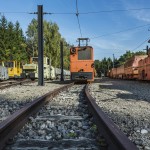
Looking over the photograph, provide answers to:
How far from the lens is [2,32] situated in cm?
8631

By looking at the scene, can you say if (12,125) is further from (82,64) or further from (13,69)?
(13,69)

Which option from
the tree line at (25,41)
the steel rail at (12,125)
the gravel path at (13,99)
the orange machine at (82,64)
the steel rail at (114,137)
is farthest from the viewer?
the tree line at (25,41)

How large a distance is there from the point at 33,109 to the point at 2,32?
81.4m

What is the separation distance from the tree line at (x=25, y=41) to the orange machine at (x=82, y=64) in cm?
5041

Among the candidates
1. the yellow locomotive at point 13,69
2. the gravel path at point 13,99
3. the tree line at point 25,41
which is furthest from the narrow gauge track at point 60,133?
the tree line at point 25,41

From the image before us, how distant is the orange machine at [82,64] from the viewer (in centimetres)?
2723

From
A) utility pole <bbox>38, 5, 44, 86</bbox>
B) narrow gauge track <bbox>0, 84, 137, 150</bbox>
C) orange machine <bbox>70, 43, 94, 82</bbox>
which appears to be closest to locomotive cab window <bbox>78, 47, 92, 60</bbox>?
orange machine <bbox>70, 43, 94, 82</bbox>

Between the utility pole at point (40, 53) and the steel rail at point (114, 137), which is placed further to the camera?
the utility pole at point (40, 53)

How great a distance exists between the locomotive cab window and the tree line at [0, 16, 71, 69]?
165 ft

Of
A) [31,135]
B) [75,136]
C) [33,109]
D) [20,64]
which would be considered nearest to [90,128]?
[75,136]

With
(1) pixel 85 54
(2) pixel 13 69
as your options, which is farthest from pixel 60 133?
(2) pixel 13 69

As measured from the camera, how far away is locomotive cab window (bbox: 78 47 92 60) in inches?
1093

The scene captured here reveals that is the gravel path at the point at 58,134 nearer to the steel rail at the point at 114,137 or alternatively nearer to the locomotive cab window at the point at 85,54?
the steel rail at the point at 114,137

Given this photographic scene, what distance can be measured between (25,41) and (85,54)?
246 feet
